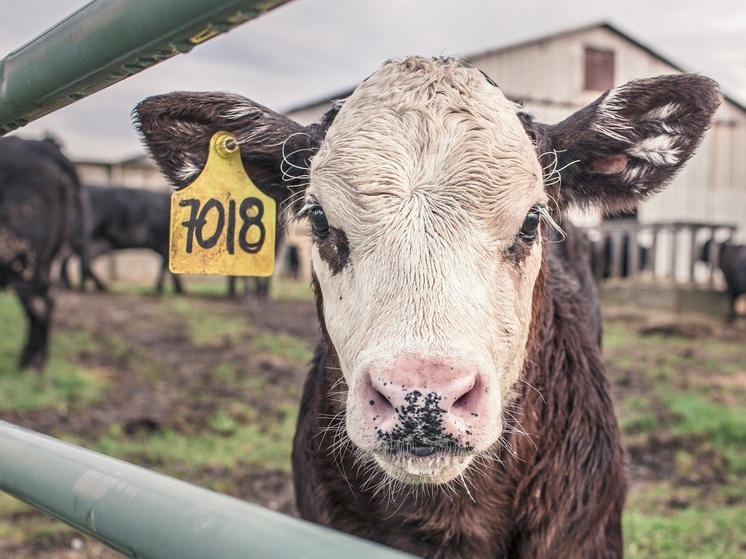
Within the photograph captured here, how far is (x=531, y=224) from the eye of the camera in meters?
1.89

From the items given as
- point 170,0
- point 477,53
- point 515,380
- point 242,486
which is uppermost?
point 477,53

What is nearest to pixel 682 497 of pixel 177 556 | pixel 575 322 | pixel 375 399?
pixel 575 322

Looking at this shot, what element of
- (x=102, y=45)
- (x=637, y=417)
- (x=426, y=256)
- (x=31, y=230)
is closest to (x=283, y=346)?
Answer: (x=31, y=230)

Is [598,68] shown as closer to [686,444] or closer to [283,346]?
[283,346]

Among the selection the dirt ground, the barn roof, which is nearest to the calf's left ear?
the dirt ground

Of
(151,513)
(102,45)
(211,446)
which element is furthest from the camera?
(211,446)

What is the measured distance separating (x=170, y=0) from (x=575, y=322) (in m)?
1.91

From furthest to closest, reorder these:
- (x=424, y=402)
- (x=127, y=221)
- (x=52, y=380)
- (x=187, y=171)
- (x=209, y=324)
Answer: (x=127, y=221) → (x=209, y=324) → (x=52, y=380) → (x=187, y=171) → (x=424, y=402)

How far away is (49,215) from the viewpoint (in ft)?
24.3

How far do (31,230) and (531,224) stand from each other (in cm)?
659

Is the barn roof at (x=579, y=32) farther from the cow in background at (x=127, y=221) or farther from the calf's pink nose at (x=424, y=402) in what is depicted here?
the calf's pink nose at (x=424, y=402)

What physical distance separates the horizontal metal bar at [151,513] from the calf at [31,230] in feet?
21.9

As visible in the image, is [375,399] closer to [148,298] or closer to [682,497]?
[682,497]

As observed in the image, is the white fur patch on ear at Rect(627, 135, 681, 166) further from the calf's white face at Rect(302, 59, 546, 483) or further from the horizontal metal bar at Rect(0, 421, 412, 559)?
the horizontal metal bar at Rect(0, 421, 412, 559)
